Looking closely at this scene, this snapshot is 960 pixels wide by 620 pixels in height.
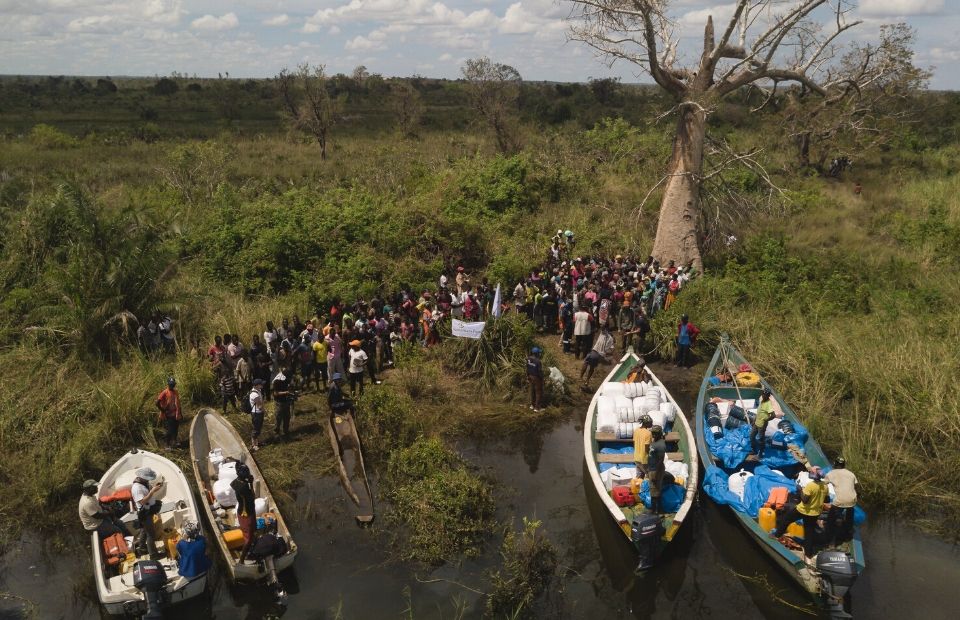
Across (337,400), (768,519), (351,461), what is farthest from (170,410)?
(768,519)

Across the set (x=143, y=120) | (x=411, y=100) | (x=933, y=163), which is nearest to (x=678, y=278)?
(x=933, y=163)

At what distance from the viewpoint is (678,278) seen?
1647 cm

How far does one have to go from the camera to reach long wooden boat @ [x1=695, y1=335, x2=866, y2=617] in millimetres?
7711

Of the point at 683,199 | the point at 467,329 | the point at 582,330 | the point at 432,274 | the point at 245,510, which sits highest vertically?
the point at 683,199

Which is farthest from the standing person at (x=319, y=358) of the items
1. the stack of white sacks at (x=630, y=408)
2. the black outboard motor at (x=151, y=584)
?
the black outboard motor at (x=151, y=584)

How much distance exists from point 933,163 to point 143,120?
47069 mm

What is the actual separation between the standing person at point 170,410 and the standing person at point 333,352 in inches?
105

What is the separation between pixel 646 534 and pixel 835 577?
209cm

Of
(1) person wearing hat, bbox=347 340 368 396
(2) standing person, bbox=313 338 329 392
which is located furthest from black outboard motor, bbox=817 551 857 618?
(2) standing person, bbox=313 338 329 392

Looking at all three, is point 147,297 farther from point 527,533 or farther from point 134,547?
point 527,533

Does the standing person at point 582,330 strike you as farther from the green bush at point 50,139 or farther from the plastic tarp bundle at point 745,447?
the green bush at point 50,139

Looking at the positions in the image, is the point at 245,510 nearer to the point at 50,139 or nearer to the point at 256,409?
the point at 256,409

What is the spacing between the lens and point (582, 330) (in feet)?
47.4

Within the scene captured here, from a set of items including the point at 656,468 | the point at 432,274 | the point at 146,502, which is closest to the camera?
the point at 146,502
